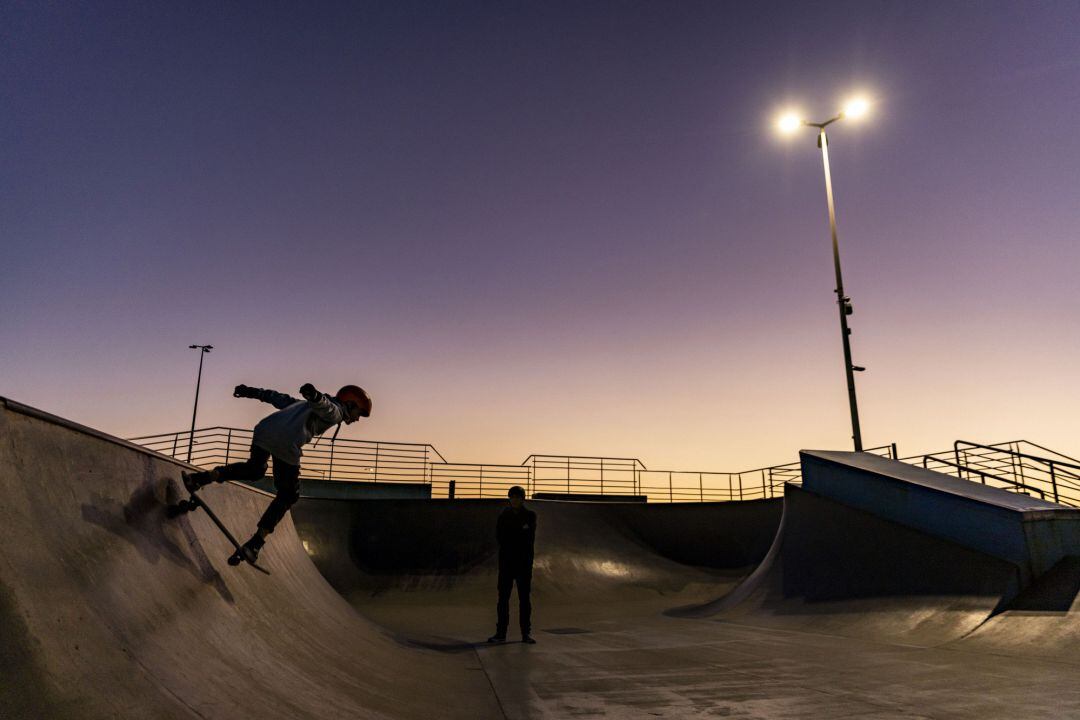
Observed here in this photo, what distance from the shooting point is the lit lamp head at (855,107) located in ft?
42.4

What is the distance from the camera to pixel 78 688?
70.1 inches

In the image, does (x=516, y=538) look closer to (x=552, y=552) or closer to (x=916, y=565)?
(x=916, y=565)

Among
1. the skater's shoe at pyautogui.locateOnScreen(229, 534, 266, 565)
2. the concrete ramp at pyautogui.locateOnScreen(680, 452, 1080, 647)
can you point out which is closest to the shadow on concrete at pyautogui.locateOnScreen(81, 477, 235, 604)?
the skater's shoe at pyautogui.locateOnScreen(229, 534, 266, 565)

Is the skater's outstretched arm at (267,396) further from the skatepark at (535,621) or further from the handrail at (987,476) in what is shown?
the handrail at (987,476)

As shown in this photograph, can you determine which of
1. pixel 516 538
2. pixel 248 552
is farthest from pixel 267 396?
pixel 516 538

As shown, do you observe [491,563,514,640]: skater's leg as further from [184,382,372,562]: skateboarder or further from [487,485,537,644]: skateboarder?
[184,382,372,562]: skateboarder

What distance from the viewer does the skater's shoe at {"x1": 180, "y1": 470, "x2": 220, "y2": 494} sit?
3711mm

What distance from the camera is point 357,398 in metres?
4.39

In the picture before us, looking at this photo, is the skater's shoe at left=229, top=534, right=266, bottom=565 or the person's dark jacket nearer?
the skater's shoe at left=229, top=534, right=266, bottom=565

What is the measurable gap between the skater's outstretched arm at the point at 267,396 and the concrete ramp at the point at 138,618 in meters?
0.66

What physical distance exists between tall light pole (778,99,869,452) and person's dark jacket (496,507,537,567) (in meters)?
7.93

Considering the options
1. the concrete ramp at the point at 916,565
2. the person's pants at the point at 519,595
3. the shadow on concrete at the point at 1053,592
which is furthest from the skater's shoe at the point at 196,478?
the shadow on concrete at the point at 1053,592

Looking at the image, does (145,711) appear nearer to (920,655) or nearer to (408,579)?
(920,655)

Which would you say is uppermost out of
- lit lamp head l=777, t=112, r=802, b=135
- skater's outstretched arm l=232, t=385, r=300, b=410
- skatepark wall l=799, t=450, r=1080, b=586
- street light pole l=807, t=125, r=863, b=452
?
lit lamp head l=777, t=112, r=802, b=135
